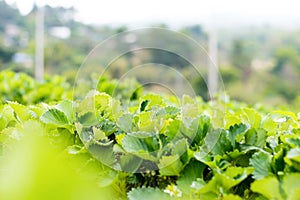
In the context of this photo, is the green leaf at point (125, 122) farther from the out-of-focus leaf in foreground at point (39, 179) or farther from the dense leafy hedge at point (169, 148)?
the out-of-focus leaf in foreground at point (39, 179)

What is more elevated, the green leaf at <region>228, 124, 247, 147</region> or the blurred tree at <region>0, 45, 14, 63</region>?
the blurred tree at <region>0, 45, 14, 63</region>

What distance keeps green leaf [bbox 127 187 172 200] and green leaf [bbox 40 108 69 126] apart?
0.27 m

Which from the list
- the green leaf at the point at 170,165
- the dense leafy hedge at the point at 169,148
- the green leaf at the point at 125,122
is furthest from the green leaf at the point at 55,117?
the green leaf at the point at 170,165

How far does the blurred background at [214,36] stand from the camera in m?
12.8

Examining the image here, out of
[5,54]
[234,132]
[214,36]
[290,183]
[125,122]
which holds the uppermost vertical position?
[5,54]

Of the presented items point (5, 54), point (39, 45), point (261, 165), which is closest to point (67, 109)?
point (261, 165)

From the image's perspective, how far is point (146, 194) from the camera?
2.45 ft

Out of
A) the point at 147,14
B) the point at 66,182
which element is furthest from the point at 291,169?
the point at 147,14

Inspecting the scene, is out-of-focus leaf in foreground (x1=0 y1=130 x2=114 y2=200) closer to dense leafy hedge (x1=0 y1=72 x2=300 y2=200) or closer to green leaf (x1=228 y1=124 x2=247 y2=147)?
dense leafy hedge (x1=0 y1=72 x2=300 y2=200)

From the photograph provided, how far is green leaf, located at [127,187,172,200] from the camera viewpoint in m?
0.74

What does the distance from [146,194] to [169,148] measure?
4.2 inches

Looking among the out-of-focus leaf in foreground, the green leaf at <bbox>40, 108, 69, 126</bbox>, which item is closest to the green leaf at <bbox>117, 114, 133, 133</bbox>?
the green leaf at <bbox>40, 108, 69, 126</bbox>

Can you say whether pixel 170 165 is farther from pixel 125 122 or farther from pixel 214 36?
pixel 214 36

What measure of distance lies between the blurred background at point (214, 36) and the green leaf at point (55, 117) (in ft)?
35.2
